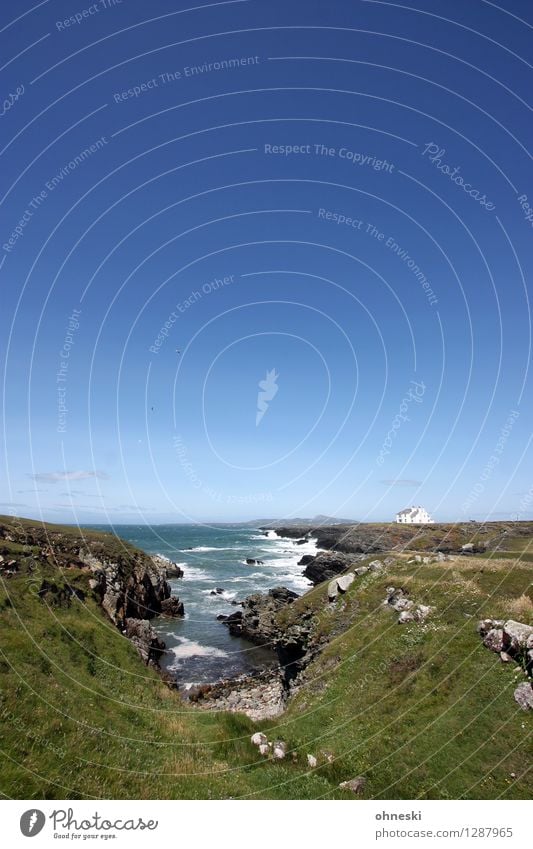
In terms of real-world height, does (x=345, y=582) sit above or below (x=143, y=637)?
above

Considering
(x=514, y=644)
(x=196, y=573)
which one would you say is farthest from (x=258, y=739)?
(x=196, y=573)

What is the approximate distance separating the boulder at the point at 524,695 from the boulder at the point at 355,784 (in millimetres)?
7016

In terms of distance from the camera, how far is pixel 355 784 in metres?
16.3

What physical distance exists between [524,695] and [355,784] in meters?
7.65

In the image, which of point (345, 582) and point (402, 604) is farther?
point (345, 582)

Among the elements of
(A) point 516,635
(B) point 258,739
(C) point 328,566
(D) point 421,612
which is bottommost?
(C) point 328,566

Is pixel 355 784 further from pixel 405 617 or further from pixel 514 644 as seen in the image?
pixel 405 617

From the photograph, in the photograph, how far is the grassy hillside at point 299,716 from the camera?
14.5 meters

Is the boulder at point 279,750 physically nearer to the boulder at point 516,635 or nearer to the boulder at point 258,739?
the boulder at point 258,739

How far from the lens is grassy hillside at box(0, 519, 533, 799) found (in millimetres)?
14477

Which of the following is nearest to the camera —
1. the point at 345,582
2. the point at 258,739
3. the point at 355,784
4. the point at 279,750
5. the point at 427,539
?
the point at 355,784

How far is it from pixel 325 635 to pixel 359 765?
16977 millimetres
